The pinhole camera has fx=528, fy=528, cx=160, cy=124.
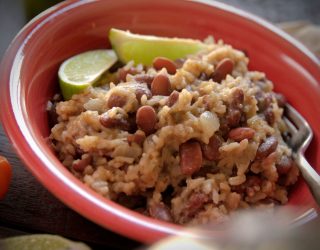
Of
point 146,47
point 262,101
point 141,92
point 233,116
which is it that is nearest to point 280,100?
point 262,101

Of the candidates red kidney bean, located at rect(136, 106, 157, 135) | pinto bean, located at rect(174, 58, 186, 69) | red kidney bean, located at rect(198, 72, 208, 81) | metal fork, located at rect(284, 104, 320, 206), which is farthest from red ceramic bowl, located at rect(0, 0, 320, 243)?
red kidney bean, located at rect(198, 72, 208, 81)

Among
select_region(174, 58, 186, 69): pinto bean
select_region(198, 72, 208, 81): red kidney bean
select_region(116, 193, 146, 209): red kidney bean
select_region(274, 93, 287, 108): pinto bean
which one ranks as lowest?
select_region(116, 193, 146, 209): red kidney bean

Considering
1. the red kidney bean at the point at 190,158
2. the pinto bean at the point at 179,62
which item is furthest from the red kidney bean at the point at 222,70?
the red kidney bean at the point at 190,158

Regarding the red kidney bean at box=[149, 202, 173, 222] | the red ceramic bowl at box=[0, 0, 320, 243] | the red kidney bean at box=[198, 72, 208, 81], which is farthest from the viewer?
the red kidney bean at box=[198, 72, 208, 81]

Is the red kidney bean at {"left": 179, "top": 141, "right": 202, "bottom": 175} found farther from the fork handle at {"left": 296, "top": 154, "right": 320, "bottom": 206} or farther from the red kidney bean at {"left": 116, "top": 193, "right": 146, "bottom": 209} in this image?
the fork handle at {"left": 296, "top": 154, "right": 320, "bottom": 206}

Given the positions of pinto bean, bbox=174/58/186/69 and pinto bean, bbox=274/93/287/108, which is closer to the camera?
pinto bean, bbox=174/58/186/69

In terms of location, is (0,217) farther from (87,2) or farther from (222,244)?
(87,2)

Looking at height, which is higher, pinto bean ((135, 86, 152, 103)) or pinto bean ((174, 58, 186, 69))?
pinto bean ((135, 86, 152, 103))

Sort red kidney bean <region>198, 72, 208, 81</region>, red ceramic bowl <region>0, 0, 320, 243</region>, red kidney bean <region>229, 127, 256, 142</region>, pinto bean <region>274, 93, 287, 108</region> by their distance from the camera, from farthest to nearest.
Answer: pinto bean <region>274, 93, 287, 108</region> → red kidney bean <region>198, 72, 208, 81</region> → red kidney bean <region>229, 127, 256, 142</region> → red ceramic bowl <region>0, 0, 320, 243</region>
